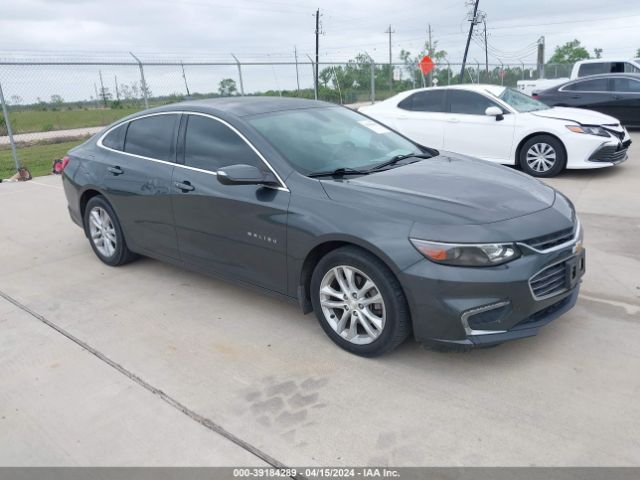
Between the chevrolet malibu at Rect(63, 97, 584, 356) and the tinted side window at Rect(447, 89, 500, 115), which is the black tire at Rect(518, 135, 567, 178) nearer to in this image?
the tinted side window at Rect(447, 89, 500, 115)

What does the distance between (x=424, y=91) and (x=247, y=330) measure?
6921mm

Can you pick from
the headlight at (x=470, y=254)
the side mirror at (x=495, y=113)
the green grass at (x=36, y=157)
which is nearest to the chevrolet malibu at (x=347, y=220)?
the headlight at (x=470, y=254)

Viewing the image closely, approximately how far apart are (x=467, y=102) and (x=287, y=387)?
714cm

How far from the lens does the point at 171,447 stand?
8.79 ft

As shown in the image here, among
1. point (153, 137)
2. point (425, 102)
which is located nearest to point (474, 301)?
point (153, 137)

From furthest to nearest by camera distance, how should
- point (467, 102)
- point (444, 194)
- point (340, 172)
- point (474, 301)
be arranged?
point (467, 102) → point (340, 172) → point (444, 194) → point (474, 301)

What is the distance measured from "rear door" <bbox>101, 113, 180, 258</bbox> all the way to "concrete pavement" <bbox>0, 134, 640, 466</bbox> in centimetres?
48

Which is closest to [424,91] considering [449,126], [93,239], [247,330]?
[449,126]

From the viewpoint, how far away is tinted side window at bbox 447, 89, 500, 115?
29.2 feet

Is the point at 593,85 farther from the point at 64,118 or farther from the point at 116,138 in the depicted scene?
the point at 64,118

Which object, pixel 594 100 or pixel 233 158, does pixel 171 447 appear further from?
pixel 594 100

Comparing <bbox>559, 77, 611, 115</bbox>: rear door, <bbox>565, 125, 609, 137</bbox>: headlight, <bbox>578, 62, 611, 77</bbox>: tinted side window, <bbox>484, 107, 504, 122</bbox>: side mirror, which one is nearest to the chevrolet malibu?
<bbox>484, 107, 504, 122</bbox>: side mirror

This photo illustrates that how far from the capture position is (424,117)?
9406 mm

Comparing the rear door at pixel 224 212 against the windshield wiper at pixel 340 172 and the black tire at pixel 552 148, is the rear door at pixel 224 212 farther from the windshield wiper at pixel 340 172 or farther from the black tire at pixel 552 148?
the black tire at pixel 552 148
